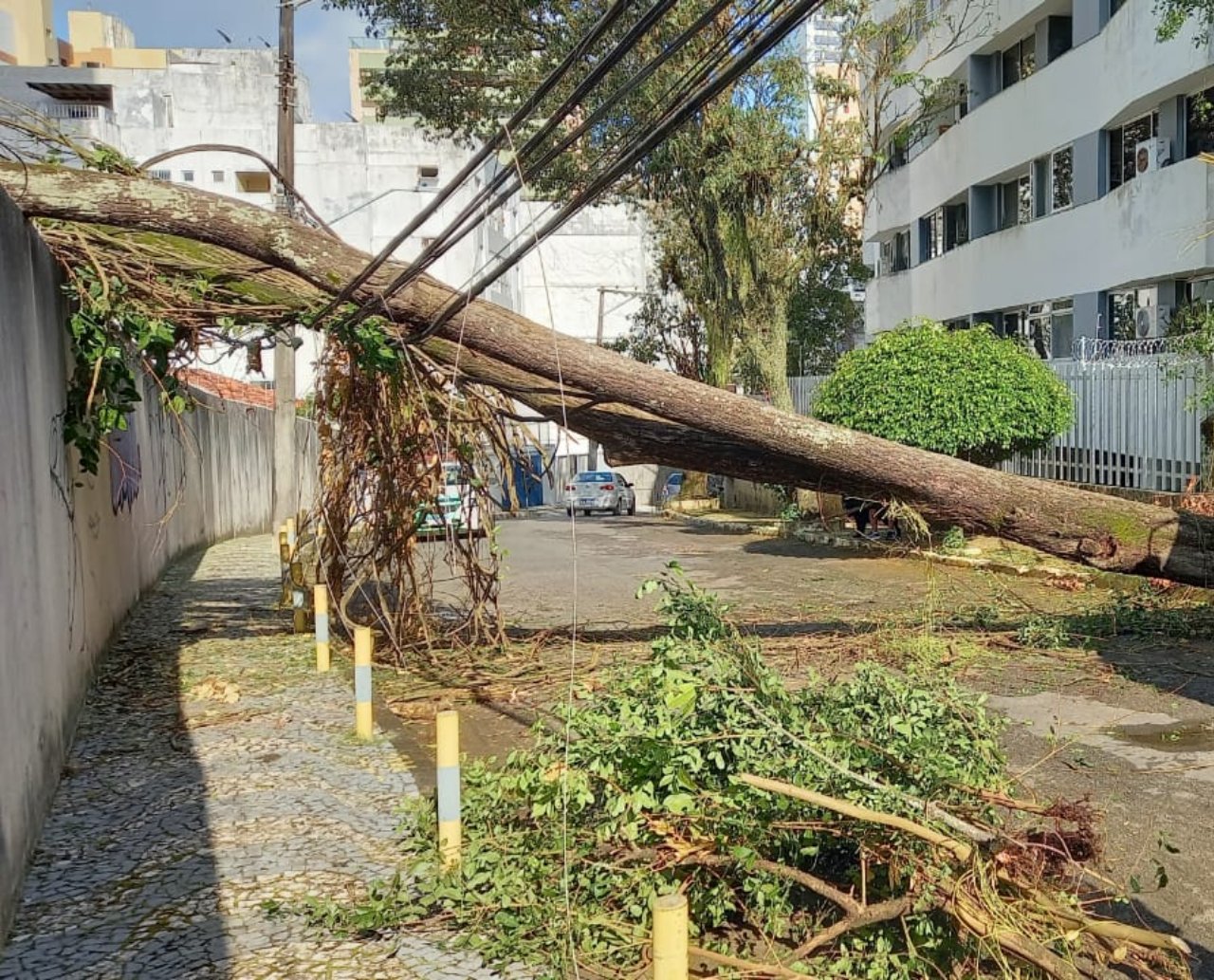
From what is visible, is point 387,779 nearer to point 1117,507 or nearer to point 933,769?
point 933,769

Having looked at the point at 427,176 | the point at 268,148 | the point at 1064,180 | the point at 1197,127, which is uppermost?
the point at 268,148

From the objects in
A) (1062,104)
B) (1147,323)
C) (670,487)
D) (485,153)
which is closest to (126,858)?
(485,153)

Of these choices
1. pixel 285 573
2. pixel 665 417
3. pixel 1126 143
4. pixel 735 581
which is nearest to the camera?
pixel 665 417

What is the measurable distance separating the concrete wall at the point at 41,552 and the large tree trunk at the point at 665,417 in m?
0.93

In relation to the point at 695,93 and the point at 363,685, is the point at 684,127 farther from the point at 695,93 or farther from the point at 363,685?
the point at 695,93

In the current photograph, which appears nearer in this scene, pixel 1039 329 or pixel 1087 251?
pixel 1087 251

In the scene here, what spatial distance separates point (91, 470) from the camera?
27.0ft

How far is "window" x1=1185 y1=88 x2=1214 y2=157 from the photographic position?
16969mm

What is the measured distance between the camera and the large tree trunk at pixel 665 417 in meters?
8.04

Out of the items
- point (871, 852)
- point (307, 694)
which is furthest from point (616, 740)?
point (307, 694)

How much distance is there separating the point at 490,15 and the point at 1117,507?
15.9 metres

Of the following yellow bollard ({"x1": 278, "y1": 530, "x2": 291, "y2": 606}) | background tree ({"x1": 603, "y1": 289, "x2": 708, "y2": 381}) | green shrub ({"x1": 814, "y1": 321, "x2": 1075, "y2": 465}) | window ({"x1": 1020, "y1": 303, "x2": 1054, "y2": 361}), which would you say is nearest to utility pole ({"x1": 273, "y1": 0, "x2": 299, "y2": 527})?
yellow bollard ({"x1": 278, "y1": 530, "x2": 291, "y2": 606})

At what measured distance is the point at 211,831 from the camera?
5582mm

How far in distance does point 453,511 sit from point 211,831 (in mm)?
4432
